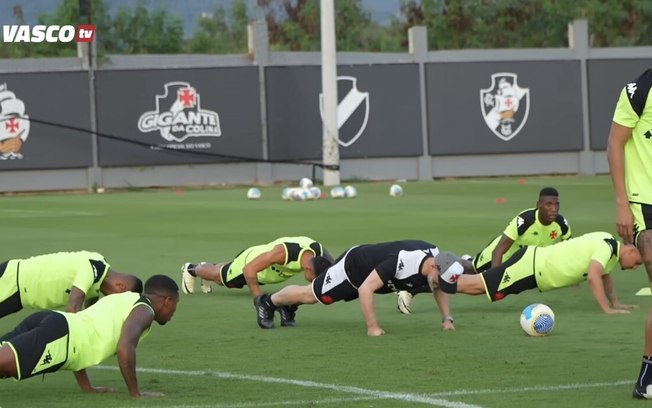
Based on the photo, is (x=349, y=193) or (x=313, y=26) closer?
(x=349, y=193)

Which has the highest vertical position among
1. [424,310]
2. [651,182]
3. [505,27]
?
[505,27]

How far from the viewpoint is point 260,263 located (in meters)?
15.7

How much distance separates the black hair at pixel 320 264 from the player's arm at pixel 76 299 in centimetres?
278

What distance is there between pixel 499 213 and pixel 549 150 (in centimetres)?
2055

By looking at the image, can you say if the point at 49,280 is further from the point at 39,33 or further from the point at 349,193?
the point at 39,33

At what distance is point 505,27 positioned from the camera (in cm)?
6919

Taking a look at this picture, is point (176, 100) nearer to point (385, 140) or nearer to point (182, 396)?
point (385, 140)

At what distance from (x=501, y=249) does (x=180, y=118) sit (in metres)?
30.4

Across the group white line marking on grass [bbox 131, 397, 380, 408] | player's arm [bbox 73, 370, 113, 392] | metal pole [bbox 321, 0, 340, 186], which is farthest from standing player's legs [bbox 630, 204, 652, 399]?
metal pole [bbox 321, 0, 340, 186]

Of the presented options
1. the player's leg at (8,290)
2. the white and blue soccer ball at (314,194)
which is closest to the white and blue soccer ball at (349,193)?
the white and blue soccer ball at (314,194)

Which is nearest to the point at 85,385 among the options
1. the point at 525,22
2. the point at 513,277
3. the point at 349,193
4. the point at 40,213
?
the point at 513,277

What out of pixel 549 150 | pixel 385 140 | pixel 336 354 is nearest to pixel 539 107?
pixel 549 150

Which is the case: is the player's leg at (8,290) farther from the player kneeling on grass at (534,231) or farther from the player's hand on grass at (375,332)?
the player kneeling on grass at (534,231)

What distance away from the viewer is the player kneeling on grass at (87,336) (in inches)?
370
